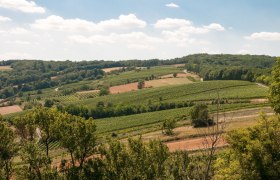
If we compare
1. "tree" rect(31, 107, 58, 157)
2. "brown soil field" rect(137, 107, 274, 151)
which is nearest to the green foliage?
"tree" rect(31, 107, 58, 157)

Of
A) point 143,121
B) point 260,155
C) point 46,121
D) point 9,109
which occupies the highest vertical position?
point 260,155

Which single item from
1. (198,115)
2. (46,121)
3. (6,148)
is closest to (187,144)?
(198,115)

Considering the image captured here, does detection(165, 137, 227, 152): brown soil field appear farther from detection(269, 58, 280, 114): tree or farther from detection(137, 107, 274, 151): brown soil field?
detection(269, 58, 280, 114): tree

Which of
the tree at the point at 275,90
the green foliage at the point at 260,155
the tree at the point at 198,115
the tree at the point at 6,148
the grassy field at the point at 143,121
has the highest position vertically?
the tree at the point at 275,90

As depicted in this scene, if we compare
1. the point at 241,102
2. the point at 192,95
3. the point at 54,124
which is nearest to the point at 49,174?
the point at 54,124

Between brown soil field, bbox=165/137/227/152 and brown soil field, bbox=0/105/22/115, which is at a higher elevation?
brown soil field, bbox=165/137/227/152

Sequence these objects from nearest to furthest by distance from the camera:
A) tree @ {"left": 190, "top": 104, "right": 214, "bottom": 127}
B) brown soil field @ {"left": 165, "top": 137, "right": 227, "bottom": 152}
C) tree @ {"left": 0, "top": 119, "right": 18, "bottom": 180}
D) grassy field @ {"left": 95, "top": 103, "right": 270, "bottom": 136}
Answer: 1. tree @ {"left": 0, "top": 119, "right": 18, "bottom": 180}
2. brown soil field @ {"left": 165, "top": 137, "right": 227, "bottom": 152}
3. tree @ {"left": 190, "top": 104, "right": 214, "bottom": 127}
4. grassy field @ {"left": 95, "top": 103, "right": 270, "bottom": 136}

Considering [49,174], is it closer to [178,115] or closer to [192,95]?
[178,115]

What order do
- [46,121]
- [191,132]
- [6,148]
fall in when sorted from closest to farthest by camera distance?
1. [6,148]
2. [46,121]
3. [191,132]

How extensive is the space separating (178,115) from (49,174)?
247ft

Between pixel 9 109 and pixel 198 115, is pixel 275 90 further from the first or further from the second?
pixel 9 109

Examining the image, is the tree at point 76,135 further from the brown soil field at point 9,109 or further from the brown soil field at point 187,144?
the brown soil field at point 9,109

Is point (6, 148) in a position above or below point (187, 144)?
above

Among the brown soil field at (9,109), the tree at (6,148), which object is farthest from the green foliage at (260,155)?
the brown soil field at (9,109)
